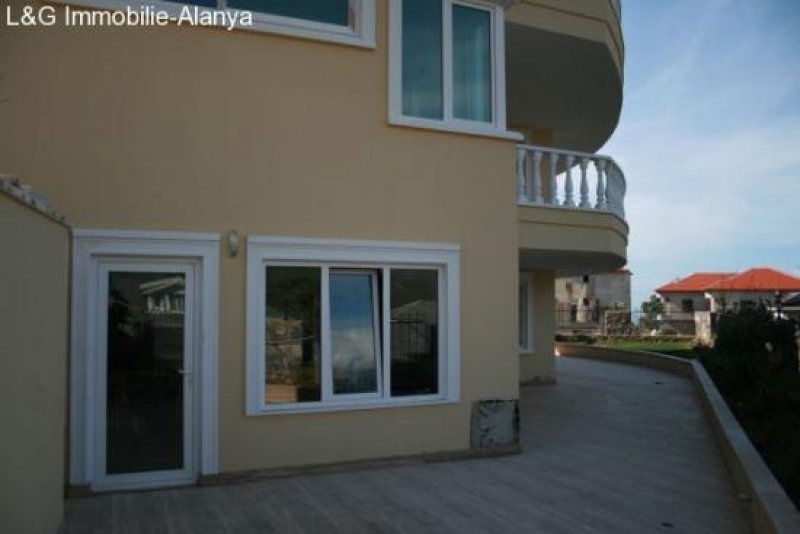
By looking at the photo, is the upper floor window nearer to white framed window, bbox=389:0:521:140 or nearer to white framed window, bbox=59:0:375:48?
white framed window, bbox=389:0:521:140

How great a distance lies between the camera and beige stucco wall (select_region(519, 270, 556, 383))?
16.0 metres

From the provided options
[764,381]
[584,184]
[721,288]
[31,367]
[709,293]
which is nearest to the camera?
[31,367]

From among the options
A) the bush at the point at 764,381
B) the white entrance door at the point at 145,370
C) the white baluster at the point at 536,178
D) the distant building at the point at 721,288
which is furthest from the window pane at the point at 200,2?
the distant building at the point at 721,288

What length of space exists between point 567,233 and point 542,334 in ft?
18.0

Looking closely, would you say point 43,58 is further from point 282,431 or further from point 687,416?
point 687,416

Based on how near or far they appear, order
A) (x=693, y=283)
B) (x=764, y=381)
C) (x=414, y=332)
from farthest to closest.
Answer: (x=693, y=283) < (x=764, y=381) < (x=414, y=332)

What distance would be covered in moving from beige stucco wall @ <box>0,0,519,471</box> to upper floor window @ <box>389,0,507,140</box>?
0.19 meters

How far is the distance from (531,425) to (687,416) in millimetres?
2878

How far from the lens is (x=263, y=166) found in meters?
7.61

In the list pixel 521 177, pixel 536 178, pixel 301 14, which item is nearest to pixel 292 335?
pixel 301 14

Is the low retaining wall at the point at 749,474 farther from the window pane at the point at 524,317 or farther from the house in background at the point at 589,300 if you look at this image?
the house in background at the point at 589,300

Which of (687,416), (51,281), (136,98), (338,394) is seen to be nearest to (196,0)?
(136,98)

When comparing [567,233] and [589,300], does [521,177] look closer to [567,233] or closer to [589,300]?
[567,233]

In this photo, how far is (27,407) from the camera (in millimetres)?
4543
